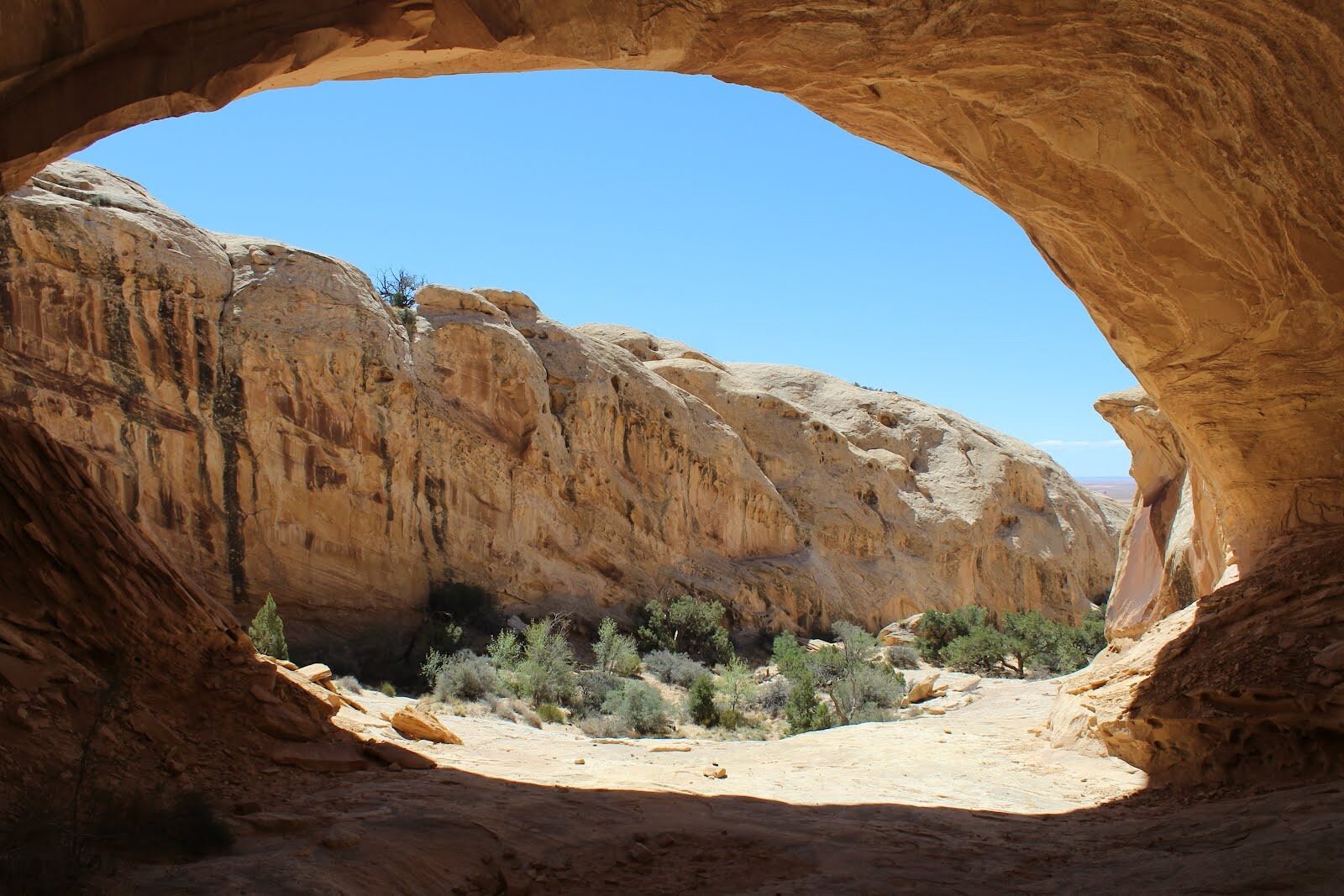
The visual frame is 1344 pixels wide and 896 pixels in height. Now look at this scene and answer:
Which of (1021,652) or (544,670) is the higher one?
(1021,652)

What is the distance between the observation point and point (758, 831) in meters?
7.02

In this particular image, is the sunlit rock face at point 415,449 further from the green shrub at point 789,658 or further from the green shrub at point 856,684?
the green shrub at point 856,684

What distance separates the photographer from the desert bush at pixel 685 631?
25.5 metres

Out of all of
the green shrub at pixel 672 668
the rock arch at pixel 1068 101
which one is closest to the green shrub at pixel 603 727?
the green shrub at pixel 672 668

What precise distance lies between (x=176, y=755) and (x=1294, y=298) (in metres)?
10.0

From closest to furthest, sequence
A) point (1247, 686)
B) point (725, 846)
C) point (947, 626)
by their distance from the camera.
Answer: point (725, 846) → point (1247, 686) → point (947, 626)

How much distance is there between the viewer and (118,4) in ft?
21.0

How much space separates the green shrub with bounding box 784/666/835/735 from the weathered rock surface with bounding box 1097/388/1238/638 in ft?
17.3

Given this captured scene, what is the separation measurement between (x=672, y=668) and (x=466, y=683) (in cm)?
689

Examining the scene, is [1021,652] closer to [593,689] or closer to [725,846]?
[593,689]

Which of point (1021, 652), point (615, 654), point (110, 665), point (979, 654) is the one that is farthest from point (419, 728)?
point (1021, 652)

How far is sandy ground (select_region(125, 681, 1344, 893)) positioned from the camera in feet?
16.9

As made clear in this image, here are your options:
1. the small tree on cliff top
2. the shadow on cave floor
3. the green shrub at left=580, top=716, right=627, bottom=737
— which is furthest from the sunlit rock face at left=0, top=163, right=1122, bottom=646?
the green shrub at left=580, top=716, right=627, bottom=737

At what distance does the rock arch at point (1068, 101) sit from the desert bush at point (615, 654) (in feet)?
46.8
